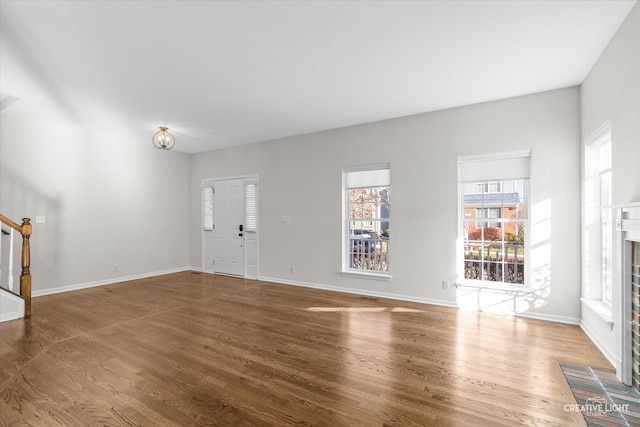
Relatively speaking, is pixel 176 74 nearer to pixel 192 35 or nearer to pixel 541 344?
pixel 192 35

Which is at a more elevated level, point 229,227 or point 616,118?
point 616,118

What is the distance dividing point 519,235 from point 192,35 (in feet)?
14.5

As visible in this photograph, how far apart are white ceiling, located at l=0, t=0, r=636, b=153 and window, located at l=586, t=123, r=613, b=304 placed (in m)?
0.81

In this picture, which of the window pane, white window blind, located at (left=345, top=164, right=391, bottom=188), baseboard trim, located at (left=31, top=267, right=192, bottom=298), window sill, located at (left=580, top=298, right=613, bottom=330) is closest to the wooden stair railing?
baseboard trim, located at (left=31, top=267, right=192, bottom=298)

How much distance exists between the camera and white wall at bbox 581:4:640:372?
235 cm

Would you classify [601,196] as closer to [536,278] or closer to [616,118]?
[616,118]

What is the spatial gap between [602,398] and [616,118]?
229 centimetres

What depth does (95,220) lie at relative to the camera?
573cm

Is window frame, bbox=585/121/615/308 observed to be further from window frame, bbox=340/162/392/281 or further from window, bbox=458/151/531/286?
window frame, bbox=340/162/392/281

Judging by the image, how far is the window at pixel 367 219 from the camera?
502 centimetres

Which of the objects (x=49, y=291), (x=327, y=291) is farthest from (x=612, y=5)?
(x=49, y=291)

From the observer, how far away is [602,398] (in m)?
2.21

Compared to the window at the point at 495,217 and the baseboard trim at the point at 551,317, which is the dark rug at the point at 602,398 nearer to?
the baseboard trim at the point at 551,317

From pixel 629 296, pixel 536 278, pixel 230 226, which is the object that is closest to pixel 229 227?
pixel 230 226
